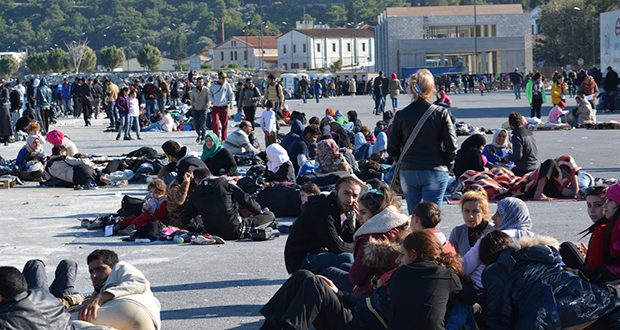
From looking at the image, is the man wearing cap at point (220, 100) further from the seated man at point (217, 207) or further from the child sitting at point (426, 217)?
the child sitting at point (426, 217)

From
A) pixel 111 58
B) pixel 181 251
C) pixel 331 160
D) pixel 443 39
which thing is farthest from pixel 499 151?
pixel 111 58

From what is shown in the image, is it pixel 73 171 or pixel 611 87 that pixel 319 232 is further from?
pixel 611 87

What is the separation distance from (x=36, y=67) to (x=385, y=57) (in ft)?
187

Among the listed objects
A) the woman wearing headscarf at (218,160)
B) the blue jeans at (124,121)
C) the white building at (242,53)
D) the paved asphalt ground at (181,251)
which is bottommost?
the paved asphalt ground at (181,251)

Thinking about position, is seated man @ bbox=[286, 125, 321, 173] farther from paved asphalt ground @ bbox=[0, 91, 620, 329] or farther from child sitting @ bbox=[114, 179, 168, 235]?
child sitting @ bbox=[114, 179, 168, 235]

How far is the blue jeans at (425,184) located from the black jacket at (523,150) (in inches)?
174

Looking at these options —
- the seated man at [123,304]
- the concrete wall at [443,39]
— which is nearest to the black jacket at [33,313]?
the seated man at [123,304]

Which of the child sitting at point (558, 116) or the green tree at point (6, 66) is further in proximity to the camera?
the green tree at point (6, 66)

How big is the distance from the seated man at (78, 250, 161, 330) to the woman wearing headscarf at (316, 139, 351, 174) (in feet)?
22.6

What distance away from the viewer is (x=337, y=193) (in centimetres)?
635

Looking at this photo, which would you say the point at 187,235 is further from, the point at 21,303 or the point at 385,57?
the point at 385,57

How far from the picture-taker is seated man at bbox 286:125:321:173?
1286 cm

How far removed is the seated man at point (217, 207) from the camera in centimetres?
897

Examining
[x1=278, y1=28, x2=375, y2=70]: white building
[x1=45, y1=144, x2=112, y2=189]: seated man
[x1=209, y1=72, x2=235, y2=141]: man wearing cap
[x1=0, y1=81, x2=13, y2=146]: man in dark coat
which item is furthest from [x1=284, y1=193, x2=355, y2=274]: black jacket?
[x1=278, y1=28, x2=375, y2=70]: white building
